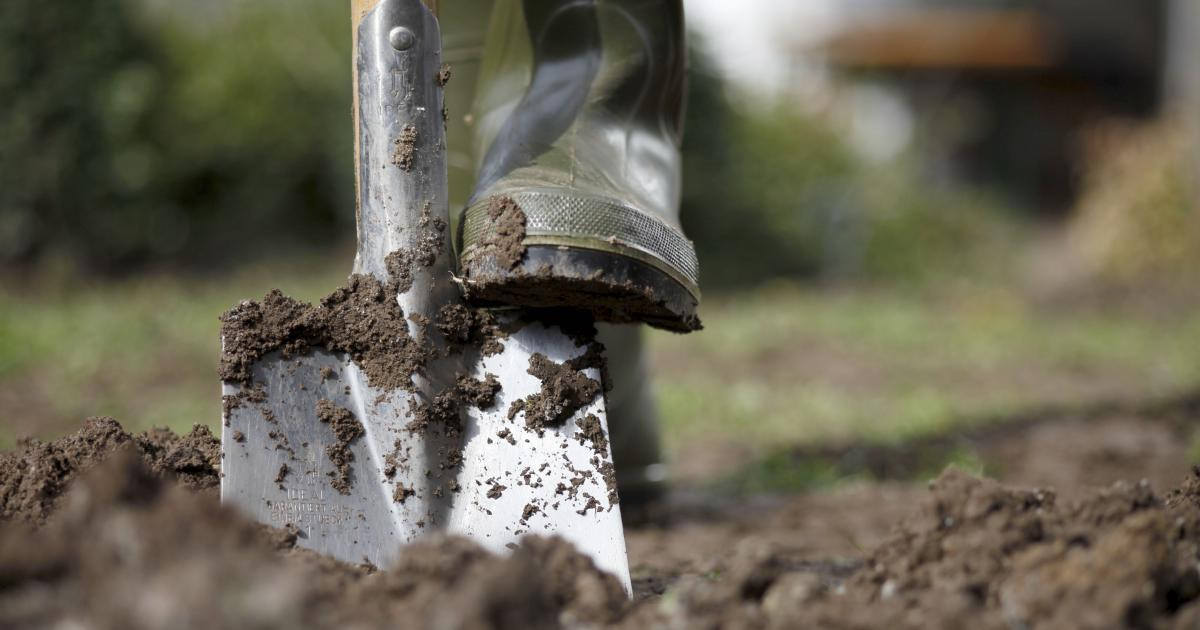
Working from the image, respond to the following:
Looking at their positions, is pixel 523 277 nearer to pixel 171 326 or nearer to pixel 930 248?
pixel 171 326

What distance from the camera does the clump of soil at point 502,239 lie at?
1.58 meters

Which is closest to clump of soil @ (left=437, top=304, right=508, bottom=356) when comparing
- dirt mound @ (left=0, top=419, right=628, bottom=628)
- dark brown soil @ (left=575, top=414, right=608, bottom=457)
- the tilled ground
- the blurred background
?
dark brown soil @ (left=575, top=414, right=608, bottom=457)

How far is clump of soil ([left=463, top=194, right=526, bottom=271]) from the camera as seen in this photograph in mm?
1583

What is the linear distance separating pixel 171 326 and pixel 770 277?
4.31m

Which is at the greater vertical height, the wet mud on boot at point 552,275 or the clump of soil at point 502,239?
the clump of soil at point 502,239

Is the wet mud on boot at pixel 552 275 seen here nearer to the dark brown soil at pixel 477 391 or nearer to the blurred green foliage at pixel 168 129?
the dark brown soil at pixel 477 391

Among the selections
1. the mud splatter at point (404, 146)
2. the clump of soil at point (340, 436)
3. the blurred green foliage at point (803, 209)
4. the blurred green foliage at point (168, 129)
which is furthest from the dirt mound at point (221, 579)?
the blurred green foliage at point (803, 209)

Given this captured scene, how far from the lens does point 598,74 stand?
200 cm

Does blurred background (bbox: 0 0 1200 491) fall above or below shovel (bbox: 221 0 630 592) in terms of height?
above

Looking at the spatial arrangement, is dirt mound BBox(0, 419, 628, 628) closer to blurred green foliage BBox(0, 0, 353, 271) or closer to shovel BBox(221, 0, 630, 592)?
shovel BBox(221, 0, 630, 592)

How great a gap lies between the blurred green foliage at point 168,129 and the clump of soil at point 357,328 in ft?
15.8

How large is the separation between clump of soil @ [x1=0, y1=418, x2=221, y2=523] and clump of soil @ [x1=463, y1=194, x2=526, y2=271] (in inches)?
19.5

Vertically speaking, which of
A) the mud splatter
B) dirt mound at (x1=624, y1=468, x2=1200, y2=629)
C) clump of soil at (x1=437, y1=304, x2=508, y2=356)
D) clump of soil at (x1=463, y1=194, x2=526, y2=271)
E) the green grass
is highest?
the green grass

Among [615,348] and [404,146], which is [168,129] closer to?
[615,348]
